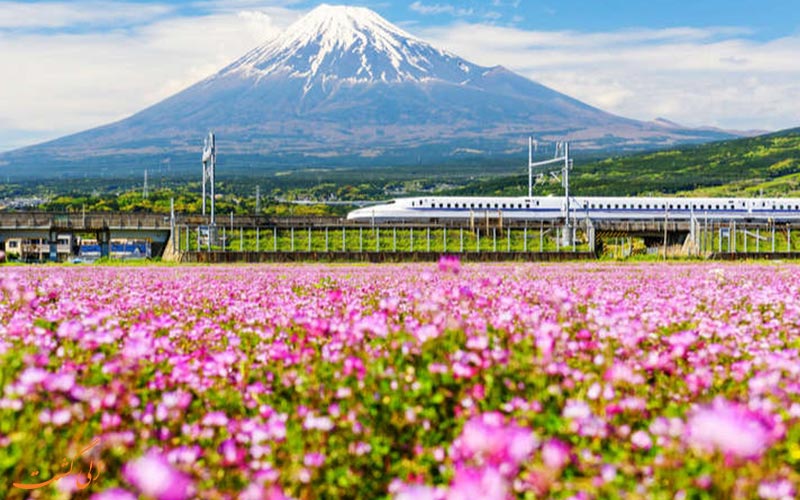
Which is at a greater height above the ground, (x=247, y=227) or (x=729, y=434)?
(x=729, y=434)

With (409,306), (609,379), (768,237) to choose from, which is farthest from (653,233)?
(609,379)

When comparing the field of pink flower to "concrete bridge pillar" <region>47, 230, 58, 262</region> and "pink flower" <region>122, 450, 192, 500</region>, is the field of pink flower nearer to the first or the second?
"pink flower" <region>122, 450, 192, 500</region>

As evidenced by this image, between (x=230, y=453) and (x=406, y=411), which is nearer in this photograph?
(x=230, y=453)

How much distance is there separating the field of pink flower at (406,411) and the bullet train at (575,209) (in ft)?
226

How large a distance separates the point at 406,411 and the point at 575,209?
81.6 metres

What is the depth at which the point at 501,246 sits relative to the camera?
56.8 meters

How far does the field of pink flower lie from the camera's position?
3172 millimetres

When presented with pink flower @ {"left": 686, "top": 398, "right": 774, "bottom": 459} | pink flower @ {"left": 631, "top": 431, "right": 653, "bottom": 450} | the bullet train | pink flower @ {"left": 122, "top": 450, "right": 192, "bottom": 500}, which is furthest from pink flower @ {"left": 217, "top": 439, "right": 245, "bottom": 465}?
the bullet train

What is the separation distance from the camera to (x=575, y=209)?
84500 mm

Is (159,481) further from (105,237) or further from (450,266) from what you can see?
(105,237)

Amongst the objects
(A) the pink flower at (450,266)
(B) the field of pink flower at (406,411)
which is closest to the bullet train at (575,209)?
(A) the pink flower at (450,266)

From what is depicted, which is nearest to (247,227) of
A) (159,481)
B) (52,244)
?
(52,244)

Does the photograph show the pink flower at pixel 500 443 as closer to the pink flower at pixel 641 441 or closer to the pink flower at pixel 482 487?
the pink flower at pixel 482 487

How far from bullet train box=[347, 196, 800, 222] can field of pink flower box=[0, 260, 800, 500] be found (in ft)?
226
